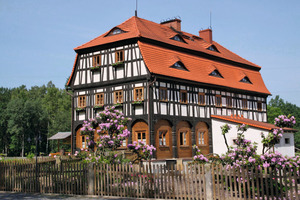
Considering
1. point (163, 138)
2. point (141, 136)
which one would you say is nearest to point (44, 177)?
point (141, 136)

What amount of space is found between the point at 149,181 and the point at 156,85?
1586 cm

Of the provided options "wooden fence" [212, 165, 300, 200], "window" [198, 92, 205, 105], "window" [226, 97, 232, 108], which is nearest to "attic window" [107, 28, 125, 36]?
"window" [198, 92, 205, 105]

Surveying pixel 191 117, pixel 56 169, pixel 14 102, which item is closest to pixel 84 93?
pixel 191 117

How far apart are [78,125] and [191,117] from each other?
9.92 meters

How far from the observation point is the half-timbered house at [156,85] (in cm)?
2930

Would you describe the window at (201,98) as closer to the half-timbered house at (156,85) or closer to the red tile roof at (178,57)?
the half-timbered house at (156,85)

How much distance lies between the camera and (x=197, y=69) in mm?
34062

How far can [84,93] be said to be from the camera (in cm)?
3316

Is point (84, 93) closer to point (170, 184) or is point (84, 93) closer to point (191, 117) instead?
point (191, 117)

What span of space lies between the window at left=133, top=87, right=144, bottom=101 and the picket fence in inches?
535

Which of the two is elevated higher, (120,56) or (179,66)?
(120,56)

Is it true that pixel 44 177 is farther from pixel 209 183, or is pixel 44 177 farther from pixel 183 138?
pixel 183 138

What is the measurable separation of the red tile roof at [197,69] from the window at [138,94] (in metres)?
1.88

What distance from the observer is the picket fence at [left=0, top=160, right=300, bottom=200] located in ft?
39.4
